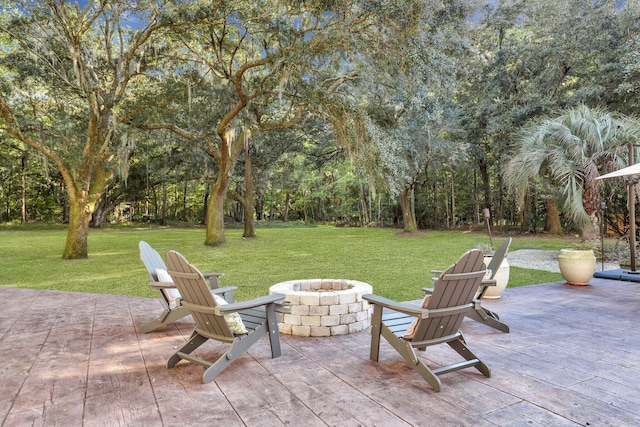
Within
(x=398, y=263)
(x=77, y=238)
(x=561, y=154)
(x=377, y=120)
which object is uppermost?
(x=377, y=120)

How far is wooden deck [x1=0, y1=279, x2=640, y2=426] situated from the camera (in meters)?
2.02

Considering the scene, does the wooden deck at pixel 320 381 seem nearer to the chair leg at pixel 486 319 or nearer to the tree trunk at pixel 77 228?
the chair leg at pixel 486 319

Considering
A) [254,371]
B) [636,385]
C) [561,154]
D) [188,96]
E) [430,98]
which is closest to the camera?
[636,385]

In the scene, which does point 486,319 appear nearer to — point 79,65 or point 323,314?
point 323,314

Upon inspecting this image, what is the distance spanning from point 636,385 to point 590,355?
20.1 inches

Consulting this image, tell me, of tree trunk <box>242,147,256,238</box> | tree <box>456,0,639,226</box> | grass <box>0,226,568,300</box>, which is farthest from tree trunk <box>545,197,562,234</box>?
tree trunk <box>242,147,256,238</box>

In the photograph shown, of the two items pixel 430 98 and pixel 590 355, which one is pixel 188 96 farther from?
pixel 590 355

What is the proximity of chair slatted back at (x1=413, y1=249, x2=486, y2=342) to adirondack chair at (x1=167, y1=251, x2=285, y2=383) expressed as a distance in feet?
3.39

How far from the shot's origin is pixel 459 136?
706 inches

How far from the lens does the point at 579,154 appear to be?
8320 millimetres

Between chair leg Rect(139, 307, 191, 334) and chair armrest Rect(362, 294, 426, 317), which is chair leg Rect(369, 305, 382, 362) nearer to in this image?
chair armrest Rect(362, 294, 426, 317)

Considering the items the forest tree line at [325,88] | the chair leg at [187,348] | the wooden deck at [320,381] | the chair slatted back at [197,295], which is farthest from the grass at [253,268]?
the chair slatted back at [197,295]

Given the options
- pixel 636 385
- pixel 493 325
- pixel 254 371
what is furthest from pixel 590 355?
pixel 254 371

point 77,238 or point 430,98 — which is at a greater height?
point 430,98
